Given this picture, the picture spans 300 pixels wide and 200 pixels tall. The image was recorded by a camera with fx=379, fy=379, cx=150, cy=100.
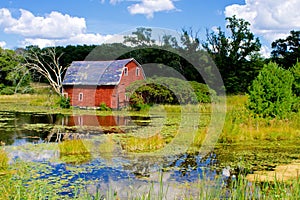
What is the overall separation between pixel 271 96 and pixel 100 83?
1296 cm

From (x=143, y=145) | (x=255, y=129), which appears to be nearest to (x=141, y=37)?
(x=255, y=129)

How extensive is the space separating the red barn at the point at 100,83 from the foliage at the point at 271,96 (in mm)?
11570

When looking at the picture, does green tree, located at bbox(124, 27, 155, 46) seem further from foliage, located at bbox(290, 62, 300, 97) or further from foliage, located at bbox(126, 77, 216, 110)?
foliage, located at bbox(290, 62, 300, 97)

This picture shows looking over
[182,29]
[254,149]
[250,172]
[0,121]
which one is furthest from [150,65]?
[250,172]

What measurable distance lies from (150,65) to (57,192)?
2679 cm

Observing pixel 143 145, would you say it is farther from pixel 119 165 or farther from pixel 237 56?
pixel 237 56

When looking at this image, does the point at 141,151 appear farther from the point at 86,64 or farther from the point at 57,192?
the point at 86,64

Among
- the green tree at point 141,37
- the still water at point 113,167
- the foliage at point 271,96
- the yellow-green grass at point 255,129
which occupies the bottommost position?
the still water at point 113,167

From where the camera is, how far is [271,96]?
521 inches

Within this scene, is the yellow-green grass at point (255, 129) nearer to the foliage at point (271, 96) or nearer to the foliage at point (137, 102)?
the foliage at point (271, 96)

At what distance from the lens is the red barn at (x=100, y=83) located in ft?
77.7

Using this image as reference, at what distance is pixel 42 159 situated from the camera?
821 cm

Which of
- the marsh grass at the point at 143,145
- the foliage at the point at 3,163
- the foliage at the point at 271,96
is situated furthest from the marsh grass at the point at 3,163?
the foliage at the point at 271,96

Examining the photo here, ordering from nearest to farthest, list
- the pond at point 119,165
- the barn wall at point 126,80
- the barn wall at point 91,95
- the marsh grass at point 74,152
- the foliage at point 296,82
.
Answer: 1. the pond at point 119,165
2. the marsh grass at point 74,152
3. the foliage at point 296,82
4. the barn wall at point 91,95
5. the barn wall at point 126,80
